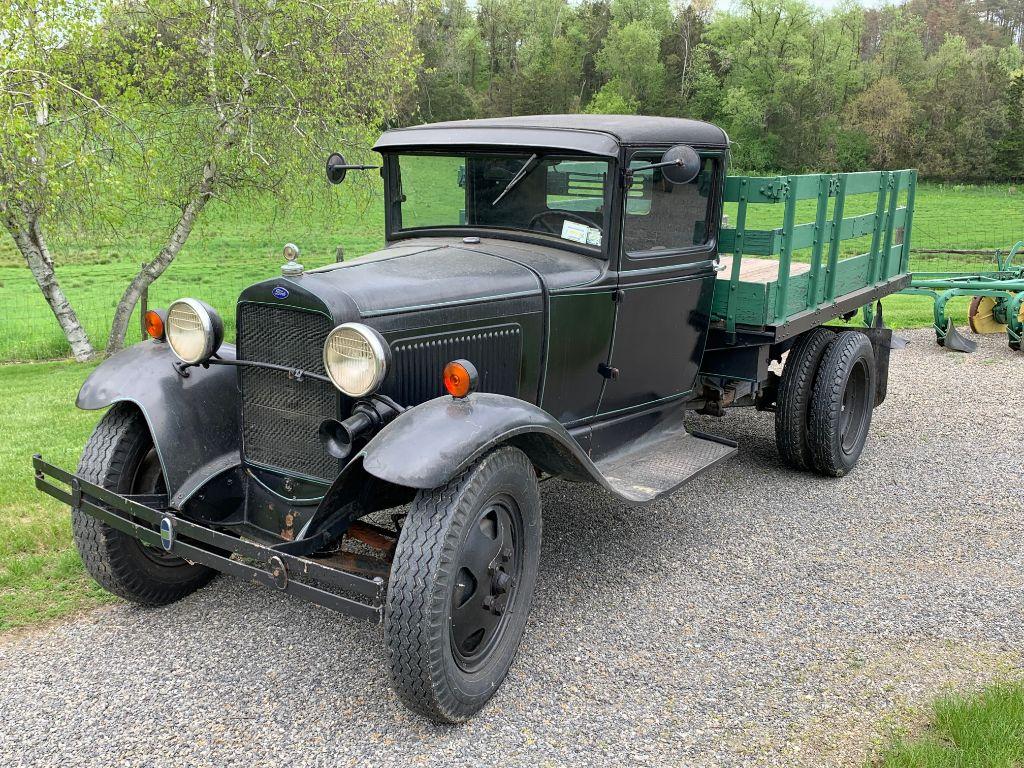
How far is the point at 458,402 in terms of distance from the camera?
10.4 ft

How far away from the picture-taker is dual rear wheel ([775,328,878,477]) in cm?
557

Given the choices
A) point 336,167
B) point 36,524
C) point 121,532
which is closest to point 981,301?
point 336,167

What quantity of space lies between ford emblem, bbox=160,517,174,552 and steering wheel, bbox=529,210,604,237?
2.27 meters

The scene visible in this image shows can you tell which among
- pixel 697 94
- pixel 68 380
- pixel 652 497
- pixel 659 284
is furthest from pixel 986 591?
→ pixel 697 94

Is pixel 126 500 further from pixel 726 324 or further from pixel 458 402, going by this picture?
pixel 726 324

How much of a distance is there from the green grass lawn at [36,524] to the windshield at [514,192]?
2.60m

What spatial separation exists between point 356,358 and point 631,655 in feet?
5.67

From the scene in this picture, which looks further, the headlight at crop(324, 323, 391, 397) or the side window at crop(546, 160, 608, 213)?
the side window at crop(546, 160, 608, 213)

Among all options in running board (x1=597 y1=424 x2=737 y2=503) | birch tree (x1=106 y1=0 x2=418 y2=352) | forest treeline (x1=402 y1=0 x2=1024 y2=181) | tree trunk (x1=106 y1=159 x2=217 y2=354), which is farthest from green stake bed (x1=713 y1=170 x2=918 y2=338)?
forest treeline (x1=402 y1=0 x2=1024 y2=181)

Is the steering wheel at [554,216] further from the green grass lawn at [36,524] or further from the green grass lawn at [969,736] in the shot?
the green grass lawn at [36,524]

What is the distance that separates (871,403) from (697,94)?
49.4m

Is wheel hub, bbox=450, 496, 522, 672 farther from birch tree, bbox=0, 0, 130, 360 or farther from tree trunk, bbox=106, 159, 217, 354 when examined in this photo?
tree trunk, bbox=106, 159, 217, 354

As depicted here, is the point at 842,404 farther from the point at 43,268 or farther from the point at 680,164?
the point at 43,268

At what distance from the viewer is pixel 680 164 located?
12.9 feet
